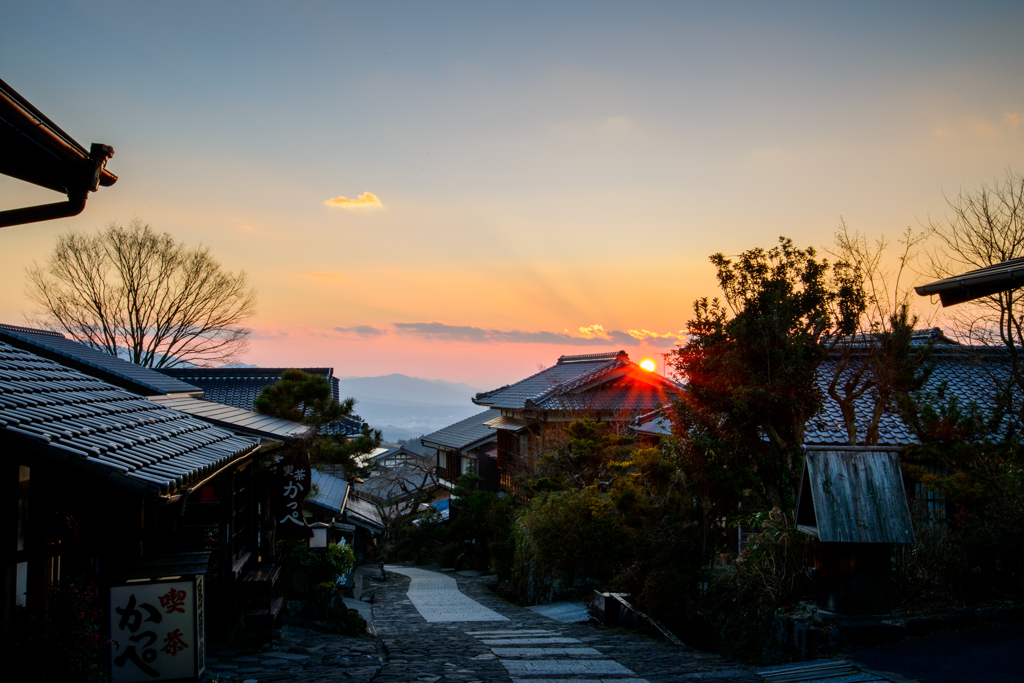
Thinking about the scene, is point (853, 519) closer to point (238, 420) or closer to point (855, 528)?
point (855, 528)

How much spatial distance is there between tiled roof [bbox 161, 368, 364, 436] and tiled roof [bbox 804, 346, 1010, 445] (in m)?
21.3

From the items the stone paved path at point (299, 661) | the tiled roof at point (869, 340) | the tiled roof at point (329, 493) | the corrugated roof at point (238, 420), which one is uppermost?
the tiled roof at point (869, 340)

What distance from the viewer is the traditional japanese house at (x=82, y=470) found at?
5219 mm

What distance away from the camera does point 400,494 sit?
4141 centimetres

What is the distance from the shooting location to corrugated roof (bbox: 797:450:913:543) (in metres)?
9.31

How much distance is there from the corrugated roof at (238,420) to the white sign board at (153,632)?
501cm

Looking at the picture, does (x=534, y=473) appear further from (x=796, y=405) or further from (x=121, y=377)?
(x=121, y=377)

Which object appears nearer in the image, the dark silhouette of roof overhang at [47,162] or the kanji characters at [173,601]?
the dark silhouette of roof overhang at [47,162]

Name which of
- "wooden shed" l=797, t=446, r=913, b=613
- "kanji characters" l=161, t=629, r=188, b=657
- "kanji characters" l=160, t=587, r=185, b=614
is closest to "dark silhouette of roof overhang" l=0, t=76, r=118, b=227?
"kanji characters" l=160, t=587, r=185, b=614

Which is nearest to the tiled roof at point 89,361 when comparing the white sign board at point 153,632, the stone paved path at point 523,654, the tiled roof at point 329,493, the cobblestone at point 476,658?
the tiled roof at point 329,493

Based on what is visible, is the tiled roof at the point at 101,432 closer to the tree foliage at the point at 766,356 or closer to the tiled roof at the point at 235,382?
the tree foliage at the point at 766,356

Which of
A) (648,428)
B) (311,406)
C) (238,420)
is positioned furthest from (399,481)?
(238,420)

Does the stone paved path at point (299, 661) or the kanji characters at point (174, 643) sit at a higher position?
the kanji characters at point (174, 643)

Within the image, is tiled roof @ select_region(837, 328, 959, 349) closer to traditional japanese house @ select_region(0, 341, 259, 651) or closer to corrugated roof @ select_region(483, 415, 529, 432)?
traditional japanese house @ select_region(0, 341, 259, 651)
